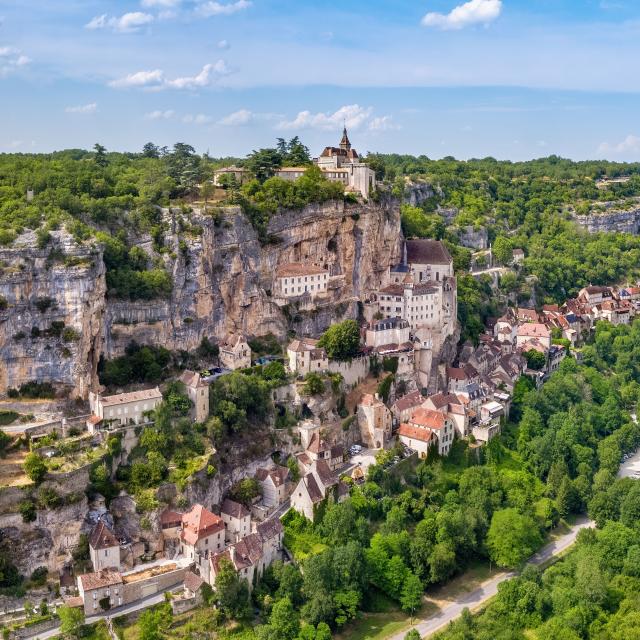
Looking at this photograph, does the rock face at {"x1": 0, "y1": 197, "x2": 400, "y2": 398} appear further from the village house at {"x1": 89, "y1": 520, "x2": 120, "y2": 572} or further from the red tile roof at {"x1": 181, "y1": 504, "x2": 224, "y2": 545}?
the red tile roof at {"x1": 181, "y1": 504, "x2": 224, "y2": 545}

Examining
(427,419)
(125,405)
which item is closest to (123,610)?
(125,405)

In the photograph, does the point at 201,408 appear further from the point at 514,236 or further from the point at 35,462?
the point at 514,236

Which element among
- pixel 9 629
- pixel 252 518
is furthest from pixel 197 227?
pixel 9 629

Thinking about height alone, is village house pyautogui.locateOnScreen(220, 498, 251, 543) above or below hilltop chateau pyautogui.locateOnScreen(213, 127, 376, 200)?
below

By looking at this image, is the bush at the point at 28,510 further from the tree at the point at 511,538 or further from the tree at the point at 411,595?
the tree at the point at 511,538

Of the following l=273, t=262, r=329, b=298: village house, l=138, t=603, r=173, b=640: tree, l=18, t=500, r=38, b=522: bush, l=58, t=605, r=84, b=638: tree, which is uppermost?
l=273, t=262, r=329, b=298: village house

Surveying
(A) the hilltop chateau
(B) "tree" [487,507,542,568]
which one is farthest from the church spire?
(B) "tree" [487,507,542,568]

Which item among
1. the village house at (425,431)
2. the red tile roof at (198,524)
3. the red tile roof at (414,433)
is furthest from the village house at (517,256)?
the red tile roof at (198,524)

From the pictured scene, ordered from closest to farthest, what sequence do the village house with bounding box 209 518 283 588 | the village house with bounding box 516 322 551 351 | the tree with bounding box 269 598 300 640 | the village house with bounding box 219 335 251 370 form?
the tree with bounding box 269 598 300 640
the village house with bounding box 209 518 283 588
the village house with bounding box 219 335 251 370
the village house with bounding box 516 322 551 351
